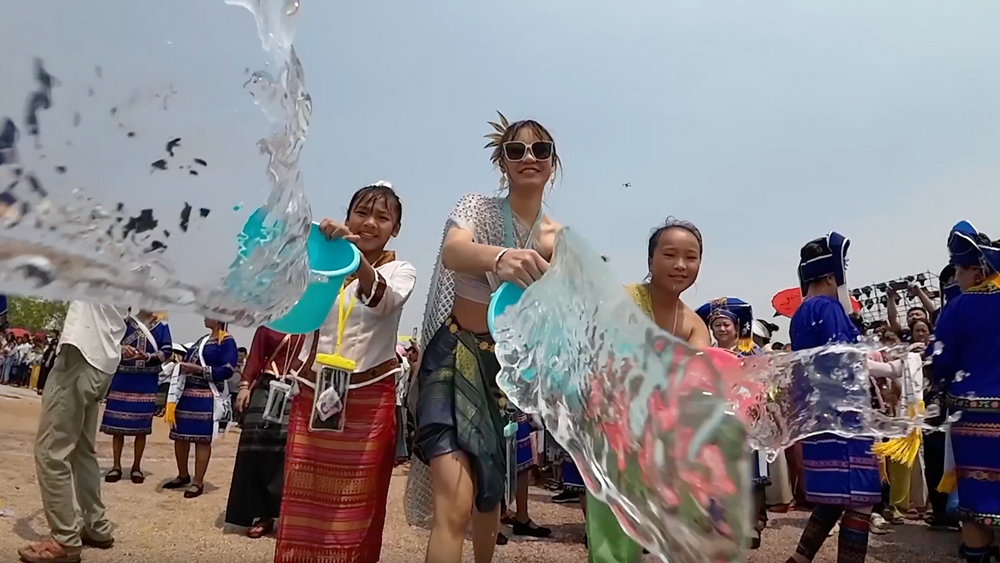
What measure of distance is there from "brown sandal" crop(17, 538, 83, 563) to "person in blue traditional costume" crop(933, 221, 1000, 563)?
4510 mm

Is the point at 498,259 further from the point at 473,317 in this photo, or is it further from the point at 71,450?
the point at 71,450

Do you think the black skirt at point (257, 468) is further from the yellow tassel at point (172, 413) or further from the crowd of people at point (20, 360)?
the crowd of people at point (20, 360)

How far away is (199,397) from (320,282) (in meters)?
5.07

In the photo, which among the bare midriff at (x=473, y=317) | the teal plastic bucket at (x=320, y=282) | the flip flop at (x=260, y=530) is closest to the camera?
the teal plastic bucket at (x=320, y=282)

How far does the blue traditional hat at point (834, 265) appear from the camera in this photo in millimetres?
3719

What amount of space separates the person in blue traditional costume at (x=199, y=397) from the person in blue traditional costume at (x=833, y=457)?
4767 mm

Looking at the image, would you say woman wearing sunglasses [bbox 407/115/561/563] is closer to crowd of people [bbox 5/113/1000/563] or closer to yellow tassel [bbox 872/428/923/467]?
crowd of people [bbox 5/113/1000/563]

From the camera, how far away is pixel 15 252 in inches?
38.1

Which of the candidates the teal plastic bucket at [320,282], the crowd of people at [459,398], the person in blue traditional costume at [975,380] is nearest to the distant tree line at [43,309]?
the crowd of people at [459,398]

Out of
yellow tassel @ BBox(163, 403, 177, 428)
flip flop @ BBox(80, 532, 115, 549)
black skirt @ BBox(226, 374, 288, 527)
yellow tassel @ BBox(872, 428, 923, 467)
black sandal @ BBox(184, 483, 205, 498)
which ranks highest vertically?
yellow tassel @ BBox(872, 428, 923, 467)

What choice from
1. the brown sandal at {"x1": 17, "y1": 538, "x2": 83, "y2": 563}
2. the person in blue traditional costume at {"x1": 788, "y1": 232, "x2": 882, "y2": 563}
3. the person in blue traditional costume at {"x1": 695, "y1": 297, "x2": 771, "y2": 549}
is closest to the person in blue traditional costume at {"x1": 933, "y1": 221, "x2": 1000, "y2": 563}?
the person in blue traditional costume at {"x1": 788, "y1": 232, "x2": 882, "y2": 563}

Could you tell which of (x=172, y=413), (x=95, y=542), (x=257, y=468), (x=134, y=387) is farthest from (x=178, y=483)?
(x=95, y=542)

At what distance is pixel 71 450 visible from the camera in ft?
12.0

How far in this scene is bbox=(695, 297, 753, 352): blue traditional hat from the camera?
18.3 ft
